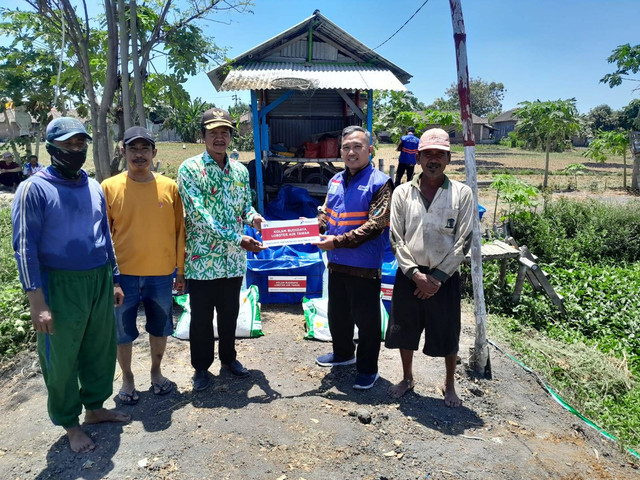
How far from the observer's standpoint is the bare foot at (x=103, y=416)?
3.03 m

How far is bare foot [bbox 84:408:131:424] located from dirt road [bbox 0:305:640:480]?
0.05 meters

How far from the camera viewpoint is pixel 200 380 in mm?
3521

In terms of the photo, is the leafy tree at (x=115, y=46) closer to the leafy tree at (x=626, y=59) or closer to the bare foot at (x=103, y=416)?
the bare foot at (x=103, y=416)

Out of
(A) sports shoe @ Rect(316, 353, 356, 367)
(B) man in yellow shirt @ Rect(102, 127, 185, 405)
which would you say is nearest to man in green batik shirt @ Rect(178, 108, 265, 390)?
(B) man in yellow shirt @ Rect(102, 127, 185, 405)

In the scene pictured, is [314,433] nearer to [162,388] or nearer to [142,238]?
[162,388]

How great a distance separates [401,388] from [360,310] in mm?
684

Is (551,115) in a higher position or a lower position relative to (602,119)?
lower

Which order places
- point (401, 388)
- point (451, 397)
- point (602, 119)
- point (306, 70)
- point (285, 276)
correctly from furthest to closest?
point (602, 119) < point (306, 70) < point (285, 276) < point (401, 388) < point (451, 397)

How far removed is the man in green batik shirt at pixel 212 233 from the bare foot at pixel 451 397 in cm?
173

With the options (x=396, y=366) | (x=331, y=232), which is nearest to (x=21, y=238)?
(x=331, y=232)

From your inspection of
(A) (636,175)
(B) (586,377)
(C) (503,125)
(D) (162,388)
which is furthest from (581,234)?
(C) (503,125)

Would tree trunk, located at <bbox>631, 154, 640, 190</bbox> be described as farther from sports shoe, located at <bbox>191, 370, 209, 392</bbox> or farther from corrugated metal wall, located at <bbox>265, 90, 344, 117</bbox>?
sports shoe, located at <bbox>191, 370, 209, 392</bbox>

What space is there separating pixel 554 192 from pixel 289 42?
38.3ft

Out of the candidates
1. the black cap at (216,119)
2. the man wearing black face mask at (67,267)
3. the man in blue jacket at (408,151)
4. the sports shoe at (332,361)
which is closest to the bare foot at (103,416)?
the man wearing black face mask at (67,267)
